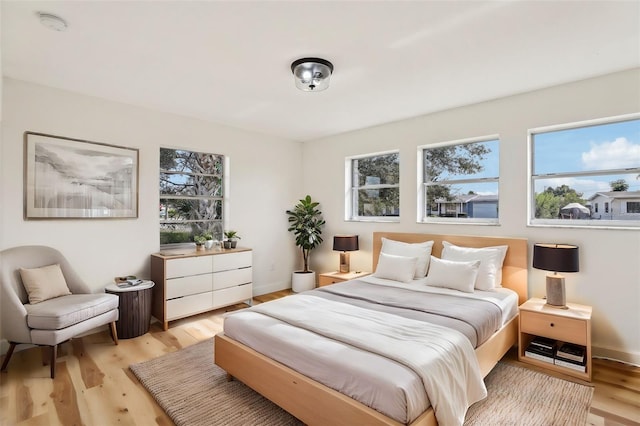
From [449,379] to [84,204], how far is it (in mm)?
3756

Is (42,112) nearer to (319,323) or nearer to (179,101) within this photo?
(179,101)

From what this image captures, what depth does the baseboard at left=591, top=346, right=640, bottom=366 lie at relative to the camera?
9.09ft

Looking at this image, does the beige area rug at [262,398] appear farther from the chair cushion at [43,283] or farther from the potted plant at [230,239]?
the potted plant at [230,239]

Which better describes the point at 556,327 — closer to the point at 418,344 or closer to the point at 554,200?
the point at 554,200

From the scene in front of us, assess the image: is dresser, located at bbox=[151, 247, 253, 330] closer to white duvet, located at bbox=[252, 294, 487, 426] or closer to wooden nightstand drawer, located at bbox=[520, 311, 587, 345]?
white duvet, located at bbox=[252, 294, 487, 426]

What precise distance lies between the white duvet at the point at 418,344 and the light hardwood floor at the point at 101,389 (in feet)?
3.06

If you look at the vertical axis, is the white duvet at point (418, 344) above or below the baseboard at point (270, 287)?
above

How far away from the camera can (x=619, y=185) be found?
2965mm

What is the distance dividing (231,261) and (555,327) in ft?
11.7

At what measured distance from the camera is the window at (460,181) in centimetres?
374

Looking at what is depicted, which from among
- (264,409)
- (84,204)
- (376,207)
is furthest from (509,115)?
(84,204)

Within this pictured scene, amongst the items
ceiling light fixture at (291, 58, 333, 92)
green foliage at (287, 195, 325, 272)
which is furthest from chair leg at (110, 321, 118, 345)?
ceiling light fixture at (291, 58, 333, 92)

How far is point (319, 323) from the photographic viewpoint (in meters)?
2.30

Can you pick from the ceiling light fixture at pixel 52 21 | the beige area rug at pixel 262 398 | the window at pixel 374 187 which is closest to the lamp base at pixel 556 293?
the beige area rug at pixel 262 398
